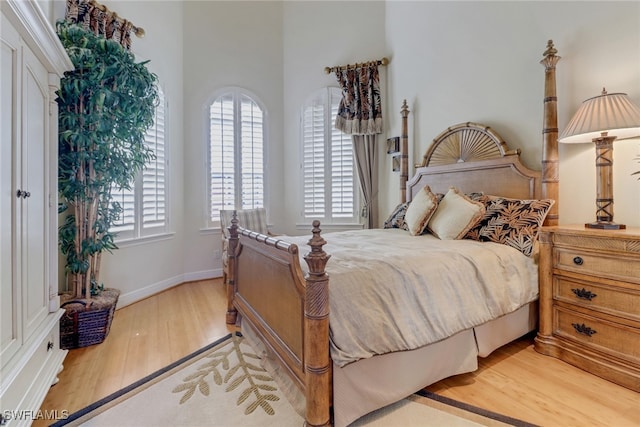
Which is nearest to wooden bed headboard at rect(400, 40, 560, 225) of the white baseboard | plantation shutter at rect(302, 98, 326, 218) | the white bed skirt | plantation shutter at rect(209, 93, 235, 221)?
the white bed skirt

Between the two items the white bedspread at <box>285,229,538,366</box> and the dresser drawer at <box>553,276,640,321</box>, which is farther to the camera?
the dresser drawer at <box>553,276,640,321</box>

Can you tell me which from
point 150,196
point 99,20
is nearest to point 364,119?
point 150,196

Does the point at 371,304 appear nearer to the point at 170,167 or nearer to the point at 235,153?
the point at 170,167

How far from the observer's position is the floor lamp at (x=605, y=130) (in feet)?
6.24

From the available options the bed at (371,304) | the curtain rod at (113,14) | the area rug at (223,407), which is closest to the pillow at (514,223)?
the bed at (371,304)

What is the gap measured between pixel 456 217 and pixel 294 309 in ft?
5.22

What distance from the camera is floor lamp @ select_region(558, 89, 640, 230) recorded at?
74.9 inches

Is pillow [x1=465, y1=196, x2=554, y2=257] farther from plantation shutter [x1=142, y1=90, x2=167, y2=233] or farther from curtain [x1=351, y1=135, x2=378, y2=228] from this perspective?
plantation shutter [x1=142, y1=90, x2=167, y2=233]

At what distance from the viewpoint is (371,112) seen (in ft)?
13.9

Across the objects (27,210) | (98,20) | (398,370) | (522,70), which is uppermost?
(98,20)

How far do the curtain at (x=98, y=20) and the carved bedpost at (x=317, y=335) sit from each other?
9.95 feet

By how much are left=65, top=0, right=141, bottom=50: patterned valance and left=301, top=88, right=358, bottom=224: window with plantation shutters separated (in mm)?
2336

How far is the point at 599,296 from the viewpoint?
191 cm

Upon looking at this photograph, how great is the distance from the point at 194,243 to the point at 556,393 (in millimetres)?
4009
